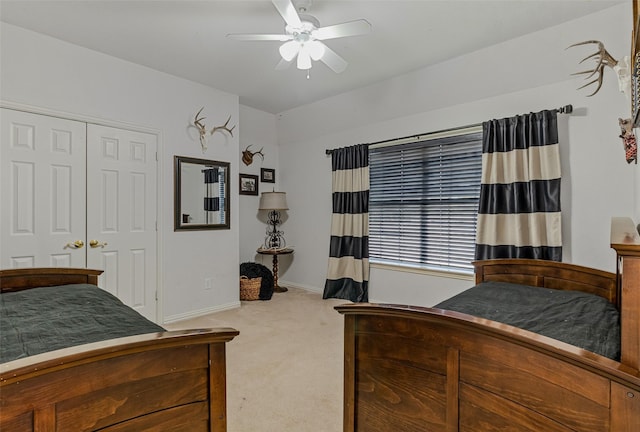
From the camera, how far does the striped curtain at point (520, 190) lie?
2.86m

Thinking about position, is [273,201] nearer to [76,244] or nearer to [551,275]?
[76,244]

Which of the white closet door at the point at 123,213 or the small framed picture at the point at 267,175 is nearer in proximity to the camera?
the white closet door at the point at 123,213

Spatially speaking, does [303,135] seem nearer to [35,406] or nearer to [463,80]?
[463,80]

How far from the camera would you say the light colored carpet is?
6.40 ft

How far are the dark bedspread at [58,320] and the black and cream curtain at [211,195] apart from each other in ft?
6.85

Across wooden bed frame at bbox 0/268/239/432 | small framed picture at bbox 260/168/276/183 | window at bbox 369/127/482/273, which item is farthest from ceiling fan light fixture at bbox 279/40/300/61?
small framed picture at bbox 260/168/276/183

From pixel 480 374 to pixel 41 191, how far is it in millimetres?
3473

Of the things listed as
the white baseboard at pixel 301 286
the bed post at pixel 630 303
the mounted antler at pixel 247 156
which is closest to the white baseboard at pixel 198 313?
the white baseboard at pixel 301 286

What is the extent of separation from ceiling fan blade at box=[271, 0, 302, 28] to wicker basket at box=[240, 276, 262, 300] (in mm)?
3220

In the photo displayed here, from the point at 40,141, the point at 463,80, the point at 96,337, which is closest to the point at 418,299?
the point at 463,80

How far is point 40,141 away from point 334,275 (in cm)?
338

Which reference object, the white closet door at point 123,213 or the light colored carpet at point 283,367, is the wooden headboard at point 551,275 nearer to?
the light colored carpet at point 283,367

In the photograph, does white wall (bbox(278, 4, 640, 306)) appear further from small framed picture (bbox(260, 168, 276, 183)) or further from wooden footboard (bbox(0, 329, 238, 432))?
wooden footboard (bbox(0, 329, 238, 432))

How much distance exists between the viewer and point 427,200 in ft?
12.6
